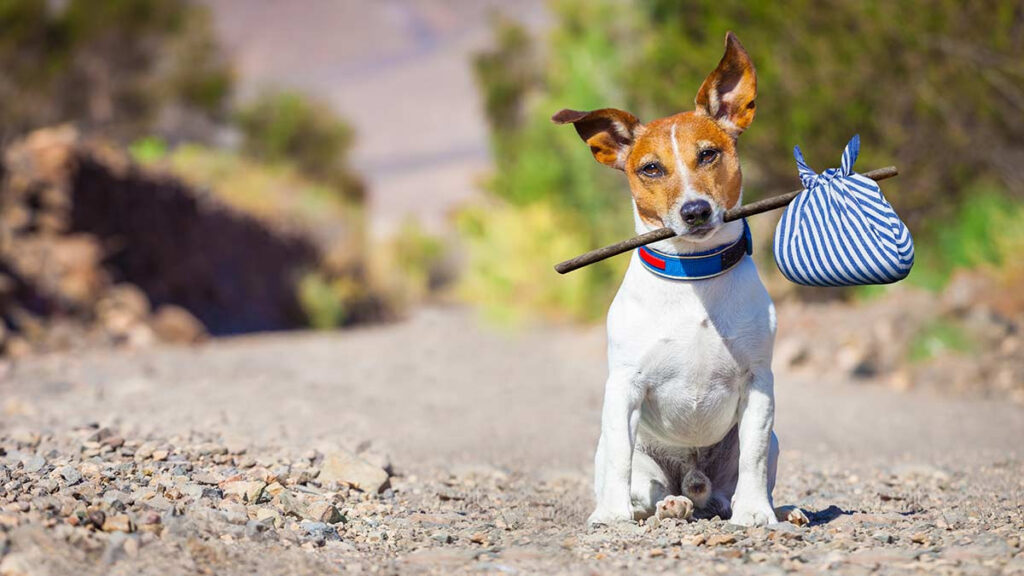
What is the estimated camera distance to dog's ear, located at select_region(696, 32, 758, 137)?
151 inches

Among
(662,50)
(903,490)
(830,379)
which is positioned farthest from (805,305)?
(903,490)

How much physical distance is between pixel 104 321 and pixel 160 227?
2.70 meters

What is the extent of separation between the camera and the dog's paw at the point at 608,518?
3674 mm

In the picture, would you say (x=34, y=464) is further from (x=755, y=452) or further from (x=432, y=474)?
(x=755, y=452)

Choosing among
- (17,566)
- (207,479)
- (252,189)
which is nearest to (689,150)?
(207,479)

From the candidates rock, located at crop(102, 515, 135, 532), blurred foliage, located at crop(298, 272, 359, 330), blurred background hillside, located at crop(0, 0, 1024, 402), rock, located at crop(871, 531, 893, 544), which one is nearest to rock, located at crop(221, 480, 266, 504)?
rock, located at crop(102, 515, 135, 532)

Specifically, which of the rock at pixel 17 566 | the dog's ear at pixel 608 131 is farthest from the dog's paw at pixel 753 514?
the rock at pixel 17 566

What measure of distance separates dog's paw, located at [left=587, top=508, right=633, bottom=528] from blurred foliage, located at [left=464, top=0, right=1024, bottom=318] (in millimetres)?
7694

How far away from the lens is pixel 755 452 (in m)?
3.67

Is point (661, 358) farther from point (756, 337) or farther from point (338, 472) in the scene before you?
point (338, 472)

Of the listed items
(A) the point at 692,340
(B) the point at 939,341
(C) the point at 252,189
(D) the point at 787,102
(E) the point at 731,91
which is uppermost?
(C) the point at 252,189

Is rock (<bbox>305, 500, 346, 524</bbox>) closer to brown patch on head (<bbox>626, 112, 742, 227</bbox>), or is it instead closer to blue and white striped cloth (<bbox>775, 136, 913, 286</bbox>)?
brown patch on head (<bbox>626, 112, 742, 227</bbox>)

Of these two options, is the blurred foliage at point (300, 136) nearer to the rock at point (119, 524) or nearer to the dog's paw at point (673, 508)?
the dog's paw at point (673, 508)

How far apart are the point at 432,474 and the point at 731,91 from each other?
2.53 metres
